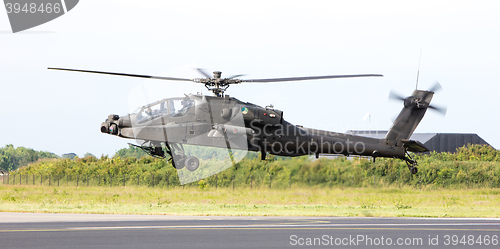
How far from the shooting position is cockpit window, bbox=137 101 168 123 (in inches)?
942

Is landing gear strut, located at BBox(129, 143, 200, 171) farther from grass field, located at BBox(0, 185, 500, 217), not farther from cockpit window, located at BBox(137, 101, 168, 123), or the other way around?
grass field, located at BBox(0, 185, 500, 217)

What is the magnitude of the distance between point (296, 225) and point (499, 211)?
64.8ft

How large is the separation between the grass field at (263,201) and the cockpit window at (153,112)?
1187cm

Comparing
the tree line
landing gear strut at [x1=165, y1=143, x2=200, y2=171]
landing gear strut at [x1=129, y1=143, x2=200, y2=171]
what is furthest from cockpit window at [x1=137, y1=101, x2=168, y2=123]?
the tree line

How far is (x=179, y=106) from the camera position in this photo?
24.1 metres

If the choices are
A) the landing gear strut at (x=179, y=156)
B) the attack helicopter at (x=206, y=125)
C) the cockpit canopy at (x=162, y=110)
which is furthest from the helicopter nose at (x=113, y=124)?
the landing gear strut at (x=179, y=156)

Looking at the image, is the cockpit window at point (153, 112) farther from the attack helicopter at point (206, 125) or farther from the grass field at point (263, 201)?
the grass field at point (263, 201)

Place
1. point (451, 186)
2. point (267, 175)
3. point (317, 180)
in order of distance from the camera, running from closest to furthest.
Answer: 1. point (317, 180)
2. point (267, 175)
3. point (451, 186)

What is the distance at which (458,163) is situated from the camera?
51.8 meters
